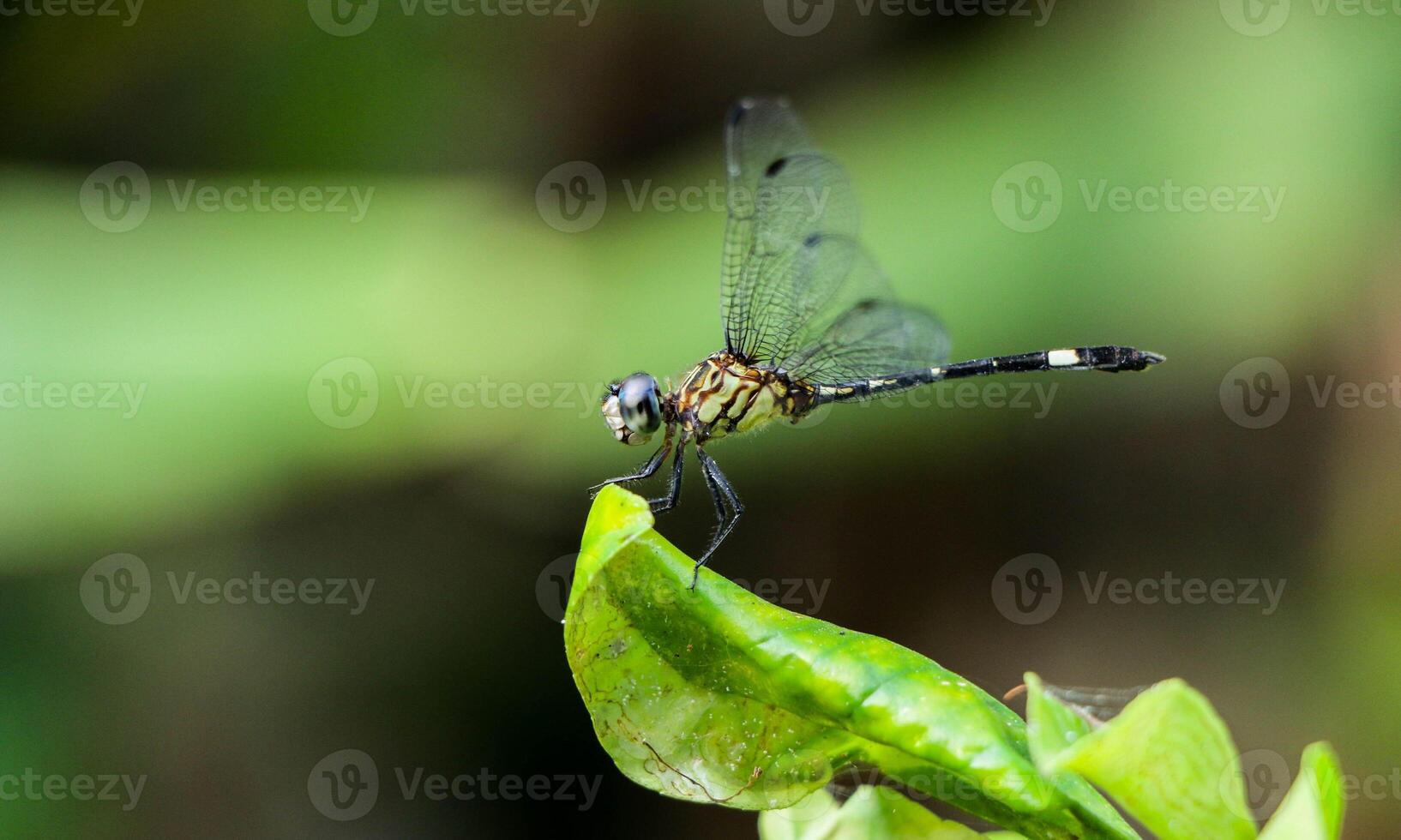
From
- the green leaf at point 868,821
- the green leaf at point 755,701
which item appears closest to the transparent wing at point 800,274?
the green leaf at point 868,821

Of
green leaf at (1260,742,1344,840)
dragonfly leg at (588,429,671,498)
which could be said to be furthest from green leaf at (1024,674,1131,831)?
dragonfly leg at (588,429,671,498)

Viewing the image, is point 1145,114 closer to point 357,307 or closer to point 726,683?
point 357,307

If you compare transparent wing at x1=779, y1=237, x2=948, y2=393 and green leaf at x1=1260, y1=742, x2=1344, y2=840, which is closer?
green leaf at x1=1260, y1=742, x2=1344, y2=840

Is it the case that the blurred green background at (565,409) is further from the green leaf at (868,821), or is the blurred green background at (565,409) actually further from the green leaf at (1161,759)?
the green leaf at (1161,759)

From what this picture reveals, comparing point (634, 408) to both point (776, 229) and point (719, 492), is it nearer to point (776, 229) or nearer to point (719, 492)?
point (719, 492)

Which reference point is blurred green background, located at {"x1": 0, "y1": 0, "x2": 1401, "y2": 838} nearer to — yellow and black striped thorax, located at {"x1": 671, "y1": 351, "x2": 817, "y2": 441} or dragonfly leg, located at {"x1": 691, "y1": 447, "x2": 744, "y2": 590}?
yellow and black striped thorax, located at {"x1": 671, "y1": 351, "x2": 817, "y2": 441}

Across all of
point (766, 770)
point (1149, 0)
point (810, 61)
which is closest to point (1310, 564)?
point (1149, 0)

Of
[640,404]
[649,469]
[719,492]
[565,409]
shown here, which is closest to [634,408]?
[640,404]
